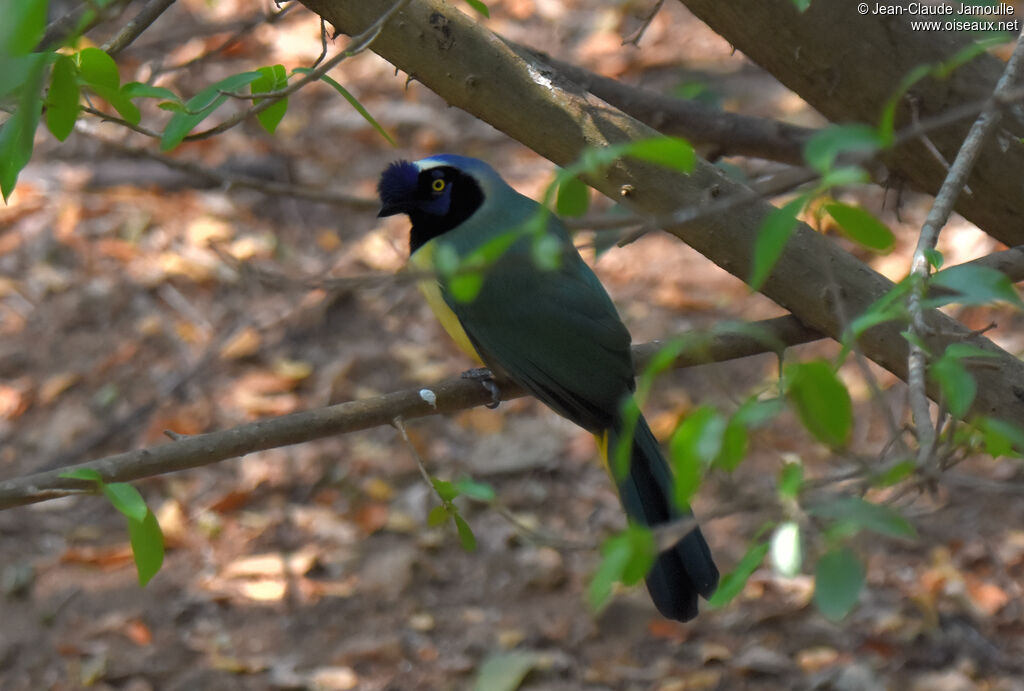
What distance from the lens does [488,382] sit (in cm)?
321

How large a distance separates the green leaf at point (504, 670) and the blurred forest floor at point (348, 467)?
0.09 ft

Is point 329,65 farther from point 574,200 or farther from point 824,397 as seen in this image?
point 824,397

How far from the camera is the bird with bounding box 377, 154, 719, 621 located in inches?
116

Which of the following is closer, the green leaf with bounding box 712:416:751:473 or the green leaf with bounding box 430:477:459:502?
the green leaf with bounding box 712:416:751:473

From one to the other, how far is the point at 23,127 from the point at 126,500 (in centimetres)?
72

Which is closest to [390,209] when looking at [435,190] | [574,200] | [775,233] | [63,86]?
[435,190]

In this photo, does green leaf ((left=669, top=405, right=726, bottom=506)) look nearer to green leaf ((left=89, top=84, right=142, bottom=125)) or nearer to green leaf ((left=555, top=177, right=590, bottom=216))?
green leaf ((left=555, top=177, right=590, bottom=216))

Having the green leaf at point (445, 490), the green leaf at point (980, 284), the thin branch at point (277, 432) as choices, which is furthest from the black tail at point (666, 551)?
the green leaf at point (980, 284)

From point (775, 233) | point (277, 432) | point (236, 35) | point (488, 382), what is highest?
point (775, 233)

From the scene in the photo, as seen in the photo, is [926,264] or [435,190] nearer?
[926,264]

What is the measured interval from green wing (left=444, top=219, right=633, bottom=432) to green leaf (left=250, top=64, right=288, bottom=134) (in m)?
0.93

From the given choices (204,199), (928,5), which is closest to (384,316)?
(204,199)

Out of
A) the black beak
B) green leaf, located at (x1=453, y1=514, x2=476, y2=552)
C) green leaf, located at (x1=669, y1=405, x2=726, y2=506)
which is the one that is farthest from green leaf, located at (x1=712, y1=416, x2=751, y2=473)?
the black beak

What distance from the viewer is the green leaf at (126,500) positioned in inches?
73.2
